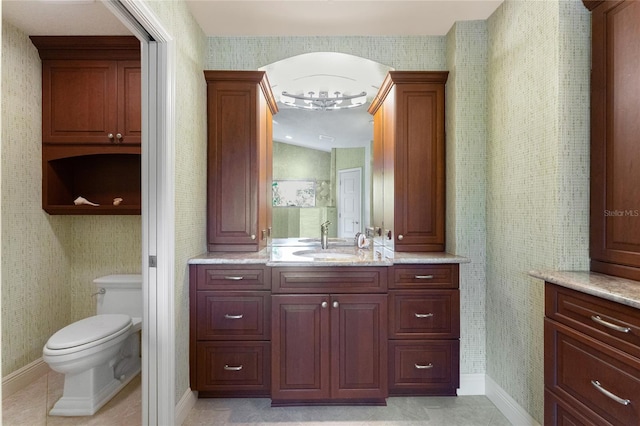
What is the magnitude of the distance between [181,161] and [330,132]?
1.23 metres

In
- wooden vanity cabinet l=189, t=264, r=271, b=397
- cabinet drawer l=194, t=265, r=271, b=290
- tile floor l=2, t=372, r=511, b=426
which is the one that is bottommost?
tile floor l=2, t=372, r=511, b=426

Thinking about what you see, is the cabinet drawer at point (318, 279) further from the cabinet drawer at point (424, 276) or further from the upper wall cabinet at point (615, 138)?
the upper wall cabinet at point (615, 138)

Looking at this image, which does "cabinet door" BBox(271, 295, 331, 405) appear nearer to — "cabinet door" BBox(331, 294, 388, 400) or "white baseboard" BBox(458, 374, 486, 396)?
"cabinet door" BBox(331, 294, 388, 400)

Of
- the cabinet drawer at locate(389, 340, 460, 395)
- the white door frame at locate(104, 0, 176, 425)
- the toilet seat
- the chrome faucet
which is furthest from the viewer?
the chrome faucet

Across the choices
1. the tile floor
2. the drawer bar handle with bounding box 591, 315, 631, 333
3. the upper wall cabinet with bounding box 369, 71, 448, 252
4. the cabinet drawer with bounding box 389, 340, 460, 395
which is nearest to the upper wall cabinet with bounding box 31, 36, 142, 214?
the tile floor

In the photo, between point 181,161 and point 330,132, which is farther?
point 330,132

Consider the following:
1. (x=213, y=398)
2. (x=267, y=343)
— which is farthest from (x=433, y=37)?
(x=213, y=398)

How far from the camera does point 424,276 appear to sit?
2.21 meters

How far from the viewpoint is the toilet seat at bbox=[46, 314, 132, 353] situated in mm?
1978

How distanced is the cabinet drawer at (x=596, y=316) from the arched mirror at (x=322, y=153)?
59.3 inches

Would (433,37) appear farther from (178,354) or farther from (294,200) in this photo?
(178,354)

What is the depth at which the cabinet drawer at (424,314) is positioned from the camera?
2.19m

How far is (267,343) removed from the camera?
2.17 meters

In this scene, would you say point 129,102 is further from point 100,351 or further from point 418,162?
point 418,162
